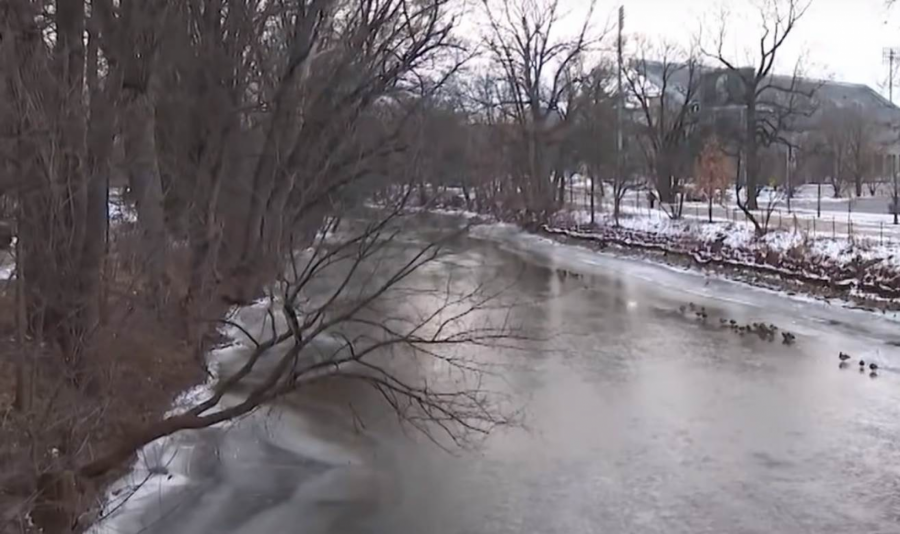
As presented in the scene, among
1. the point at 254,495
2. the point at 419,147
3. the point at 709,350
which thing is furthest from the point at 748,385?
the point at 254,495

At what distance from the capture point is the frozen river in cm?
881

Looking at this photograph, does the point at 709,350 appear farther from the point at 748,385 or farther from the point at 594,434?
the point at 594,434

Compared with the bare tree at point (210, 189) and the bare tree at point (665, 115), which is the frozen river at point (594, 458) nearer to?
the bare tree at point (210, 189)

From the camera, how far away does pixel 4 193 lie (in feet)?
22.3

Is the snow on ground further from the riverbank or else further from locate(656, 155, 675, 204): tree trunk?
locate(656, 155, 675, 204): tree trunk

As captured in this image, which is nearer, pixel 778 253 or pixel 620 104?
pixel 778 253

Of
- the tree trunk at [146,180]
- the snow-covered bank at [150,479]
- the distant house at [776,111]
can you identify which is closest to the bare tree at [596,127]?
the distant house at [776,111]

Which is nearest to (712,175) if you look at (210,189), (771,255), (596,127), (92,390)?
(596,127)

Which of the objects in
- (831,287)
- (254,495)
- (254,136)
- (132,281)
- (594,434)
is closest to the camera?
(254,495)

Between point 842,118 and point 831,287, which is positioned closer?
point 831,287

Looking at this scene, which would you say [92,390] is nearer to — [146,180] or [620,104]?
[146,180]

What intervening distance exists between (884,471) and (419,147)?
215 inches

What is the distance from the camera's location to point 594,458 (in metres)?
10.5

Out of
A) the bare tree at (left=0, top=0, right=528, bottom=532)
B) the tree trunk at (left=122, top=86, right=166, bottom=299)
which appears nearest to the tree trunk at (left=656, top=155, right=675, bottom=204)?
the bare tree at (left=0, top=0, right=528, bottom=532)
